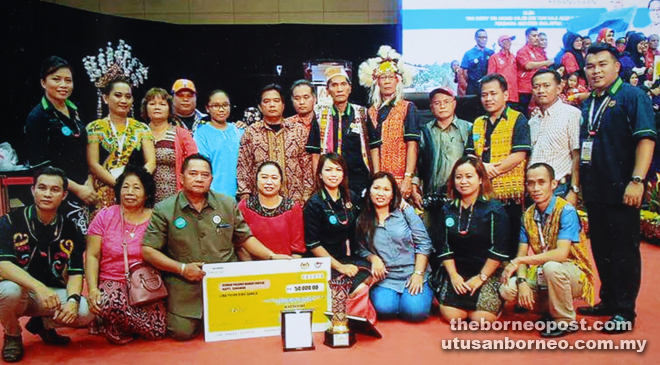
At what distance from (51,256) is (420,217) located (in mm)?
1843

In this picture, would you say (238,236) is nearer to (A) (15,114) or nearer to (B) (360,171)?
(B) (360,171)

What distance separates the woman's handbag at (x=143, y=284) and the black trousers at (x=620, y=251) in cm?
209

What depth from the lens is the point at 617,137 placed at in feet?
8.98

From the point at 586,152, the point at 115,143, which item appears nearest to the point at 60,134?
the point at 115,143

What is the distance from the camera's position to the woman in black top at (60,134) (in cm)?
286

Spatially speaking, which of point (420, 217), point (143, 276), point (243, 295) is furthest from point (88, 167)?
point (420, 217)

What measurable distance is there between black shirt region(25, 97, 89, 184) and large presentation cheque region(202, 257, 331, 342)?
2.97ft

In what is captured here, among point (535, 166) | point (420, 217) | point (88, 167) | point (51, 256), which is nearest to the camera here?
point (51, 256)

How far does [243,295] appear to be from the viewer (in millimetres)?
2734

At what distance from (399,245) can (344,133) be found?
0.71 meters

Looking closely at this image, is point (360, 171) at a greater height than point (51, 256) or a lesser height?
greater

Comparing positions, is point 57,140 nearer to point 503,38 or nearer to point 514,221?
point 514,221

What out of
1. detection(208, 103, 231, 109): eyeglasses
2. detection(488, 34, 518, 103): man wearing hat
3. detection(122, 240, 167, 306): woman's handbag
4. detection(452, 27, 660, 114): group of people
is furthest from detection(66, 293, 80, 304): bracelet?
detection(488, 34, 518, 103): man wearing hat

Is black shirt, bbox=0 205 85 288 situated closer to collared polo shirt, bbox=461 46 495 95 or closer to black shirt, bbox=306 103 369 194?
black shirt, bbox=306 103 369 194
